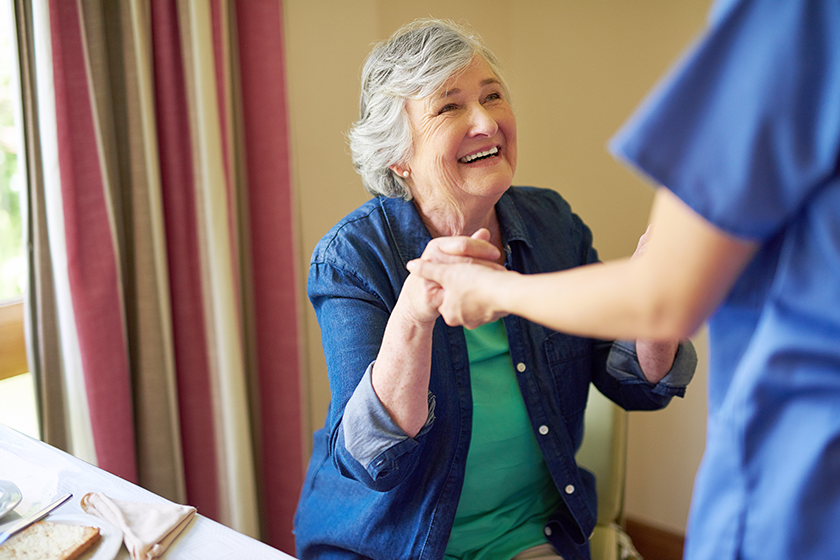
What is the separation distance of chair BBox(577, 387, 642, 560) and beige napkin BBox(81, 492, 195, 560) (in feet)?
3.20

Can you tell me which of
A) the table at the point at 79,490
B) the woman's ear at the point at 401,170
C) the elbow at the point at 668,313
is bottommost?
the table at the point at 79,490

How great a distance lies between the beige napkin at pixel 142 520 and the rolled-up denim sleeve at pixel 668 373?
2.62ft

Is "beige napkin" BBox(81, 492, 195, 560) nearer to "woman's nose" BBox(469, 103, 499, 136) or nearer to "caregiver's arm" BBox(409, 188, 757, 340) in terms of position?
"caregiver's arm" BBox(409, 188, 757, 340)

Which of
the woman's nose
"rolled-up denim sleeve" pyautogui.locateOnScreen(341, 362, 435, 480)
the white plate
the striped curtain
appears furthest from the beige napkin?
the woman's nose

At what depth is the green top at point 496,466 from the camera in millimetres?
1161

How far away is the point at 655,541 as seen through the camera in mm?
2340

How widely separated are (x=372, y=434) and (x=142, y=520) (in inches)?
12.6

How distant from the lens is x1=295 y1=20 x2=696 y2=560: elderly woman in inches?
42.8

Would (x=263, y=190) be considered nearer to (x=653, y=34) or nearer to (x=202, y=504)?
(x=202, y=504)

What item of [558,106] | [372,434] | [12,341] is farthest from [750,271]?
[558,106]

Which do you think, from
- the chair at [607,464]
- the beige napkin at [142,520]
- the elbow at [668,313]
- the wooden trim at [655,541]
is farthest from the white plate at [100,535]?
the wooden trim at [655,541]

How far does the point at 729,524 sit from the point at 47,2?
4.39 feet

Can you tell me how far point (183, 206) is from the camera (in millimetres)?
1443

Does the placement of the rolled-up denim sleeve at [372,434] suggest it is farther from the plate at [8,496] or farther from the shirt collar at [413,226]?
the plate at [8,496]
